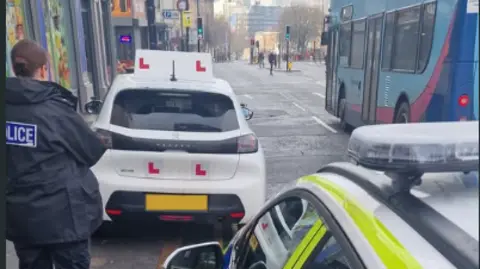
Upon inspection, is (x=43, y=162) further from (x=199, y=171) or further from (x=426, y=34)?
(x=426, y=34)

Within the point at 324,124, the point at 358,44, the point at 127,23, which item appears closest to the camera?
the point at 358,44

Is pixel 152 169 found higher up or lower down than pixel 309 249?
lower down

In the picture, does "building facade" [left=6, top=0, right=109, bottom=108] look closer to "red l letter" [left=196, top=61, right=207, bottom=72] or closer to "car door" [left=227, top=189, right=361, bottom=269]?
"red l letter" [left=196, top=61, right=207, bottom=72]

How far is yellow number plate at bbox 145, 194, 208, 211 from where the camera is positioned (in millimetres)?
4383

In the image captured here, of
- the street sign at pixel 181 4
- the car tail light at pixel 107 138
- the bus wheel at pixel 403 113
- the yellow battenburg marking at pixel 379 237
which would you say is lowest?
the bus wheel at pixel 403 113

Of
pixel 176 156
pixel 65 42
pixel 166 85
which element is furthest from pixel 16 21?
pixel 176 156

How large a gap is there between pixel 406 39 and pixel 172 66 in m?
4.16

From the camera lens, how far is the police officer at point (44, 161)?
2.67m

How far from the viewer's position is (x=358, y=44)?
10.3m

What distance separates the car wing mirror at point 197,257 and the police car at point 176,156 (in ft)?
6.31

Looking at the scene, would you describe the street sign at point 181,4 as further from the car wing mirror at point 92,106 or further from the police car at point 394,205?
the police car at point 394,205

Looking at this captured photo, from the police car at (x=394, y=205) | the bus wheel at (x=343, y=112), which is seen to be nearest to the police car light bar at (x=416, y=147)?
the police car at (x=394, y=205)

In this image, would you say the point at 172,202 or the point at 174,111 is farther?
the point at 174,111

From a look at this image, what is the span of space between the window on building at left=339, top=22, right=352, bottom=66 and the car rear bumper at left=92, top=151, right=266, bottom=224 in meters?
7.13
